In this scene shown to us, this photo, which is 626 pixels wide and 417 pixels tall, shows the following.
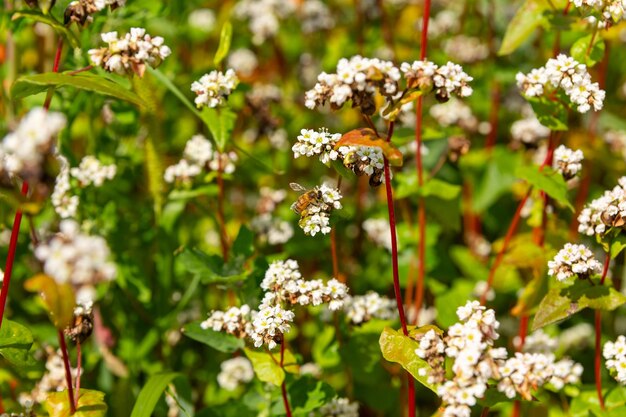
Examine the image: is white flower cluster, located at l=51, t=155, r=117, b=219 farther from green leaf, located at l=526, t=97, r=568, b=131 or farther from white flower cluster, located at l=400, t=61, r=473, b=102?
green leaf, located at l=526, t=97, r=568, b=131

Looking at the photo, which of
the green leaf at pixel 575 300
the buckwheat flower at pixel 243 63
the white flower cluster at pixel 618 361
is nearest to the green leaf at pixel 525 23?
the green leaf at pixel 575 300

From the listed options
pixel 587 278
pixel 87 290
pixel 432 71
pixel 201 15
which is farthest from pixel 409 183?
pixel 201 15

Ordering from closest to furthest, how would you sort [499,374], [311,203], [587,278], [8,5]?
[499,374] < [311,203] < [587,278] < [8,5]

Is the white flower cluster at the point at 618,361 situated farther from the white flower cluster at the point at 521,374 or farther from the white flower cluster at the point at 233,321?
the white flower cluster at the point at 233,321

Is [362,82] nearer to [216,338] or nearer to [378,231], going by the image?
[216,338]

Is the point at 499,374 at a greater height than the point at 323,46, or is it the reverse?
the point at 323,46

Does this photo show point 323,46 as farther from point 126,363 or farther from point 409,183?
point 126,363

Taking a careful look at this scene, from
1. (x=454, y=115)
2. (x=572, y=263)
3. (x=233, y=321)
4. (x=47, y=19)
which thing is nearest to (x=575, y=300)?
(x=572, y=263)
